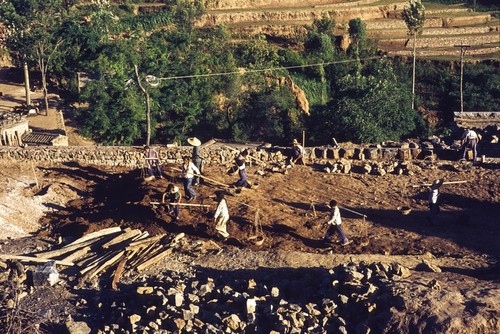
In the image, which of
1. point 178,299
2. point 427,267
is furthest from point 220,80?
point 178,299

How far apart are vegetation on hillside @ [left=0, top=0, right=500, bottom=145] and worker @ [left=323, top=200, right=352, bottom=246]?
362 inches

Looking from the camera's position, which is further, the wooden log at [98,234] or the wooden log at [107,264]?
the wooden log at [98,234]

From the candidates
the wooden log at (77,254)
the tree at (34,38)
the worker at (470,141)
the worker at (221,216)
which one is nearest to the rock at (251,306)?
the worker at (221,216)

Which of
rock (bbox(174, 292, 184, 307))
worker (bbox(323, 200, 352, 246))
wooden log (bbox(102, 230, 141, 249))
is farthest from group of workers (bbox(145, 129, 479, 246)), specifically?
rock (bbox(174, 292, 184, 307))

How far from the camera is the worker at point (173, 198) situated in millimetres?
14914

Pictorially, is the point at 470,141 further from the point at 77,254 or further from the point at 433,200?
the point at 77,254

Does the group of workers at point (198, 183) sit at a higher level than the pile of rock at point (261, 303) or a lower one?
higher

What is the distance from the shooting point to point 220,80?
2952 cm

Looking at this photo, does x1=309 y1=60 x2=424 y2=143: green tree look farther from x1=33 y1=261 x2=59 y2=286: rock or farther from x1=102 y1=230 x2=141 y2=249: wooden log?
x1=33 y1=261 x2=59 y2=286: rock

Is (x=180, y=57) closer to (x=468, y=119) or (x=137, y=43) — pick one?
(x=137, y=43)

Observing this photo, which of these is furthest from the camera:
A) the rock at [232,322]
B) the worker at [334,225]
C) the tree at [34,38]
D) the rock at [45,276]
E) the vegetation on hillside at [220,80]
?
the tree at [34,38]

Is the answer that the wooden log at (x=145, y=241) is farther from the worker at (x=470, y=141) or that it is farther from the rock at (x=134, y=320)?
the worker at (x=470, y=141)

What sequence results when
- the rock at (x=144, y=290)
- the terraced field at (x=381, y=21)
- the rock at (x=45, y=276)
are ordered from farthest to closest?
the terraced field at (x=381, y=21)
the rock at (x=45, y=276)
the rock at (x=144, y=290)

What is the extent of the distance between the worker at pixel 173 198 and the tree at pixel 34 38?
12.7 m
